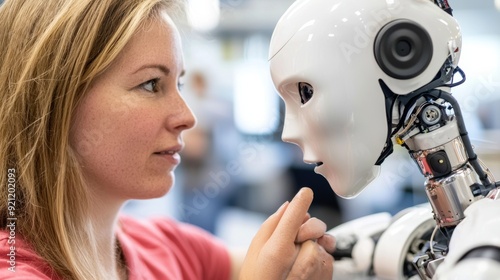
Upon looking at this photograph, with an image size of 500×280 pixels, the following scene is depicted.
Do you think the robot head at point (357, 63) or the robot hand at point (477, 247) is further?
the robot head at point (357, 63)

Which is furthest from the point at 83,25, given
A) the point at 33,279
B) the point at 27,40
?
the point at 33,279

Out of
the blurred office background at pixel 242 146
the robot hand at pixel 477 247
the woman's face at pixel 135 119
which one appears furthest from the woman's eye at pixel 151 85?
the blurred office background at pixel 242 146

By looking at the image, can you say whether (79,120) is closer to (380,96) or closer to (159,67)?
(159,67)

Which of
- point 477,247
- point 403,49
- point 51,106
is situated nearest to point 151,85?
point 51,106

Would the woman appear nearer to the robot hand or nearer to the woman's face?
the woman's face

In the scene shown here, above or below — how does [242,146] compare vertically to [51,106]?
below

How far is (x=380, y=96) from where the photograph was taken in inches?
25.6

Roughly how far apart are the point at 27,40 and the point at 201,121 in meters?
2.92

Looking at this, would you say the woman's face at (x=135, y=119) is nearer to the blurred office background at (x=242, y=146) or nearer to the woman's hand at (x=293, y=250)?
the woman's hand at (x=293, y=250)

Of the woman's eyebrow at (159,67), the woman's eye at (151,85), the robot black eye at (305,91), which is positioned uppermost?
the woman's eyebrow at (159,67)

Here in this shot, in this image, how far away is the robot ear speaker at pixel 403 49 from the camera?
2.09ft

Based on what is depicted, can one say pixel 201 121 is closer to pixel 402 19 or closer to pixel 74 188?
pixel 74 188

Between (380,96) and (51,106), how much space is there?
51 cm

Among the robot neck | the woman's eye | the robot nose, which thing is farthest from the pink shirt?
the robot neck
